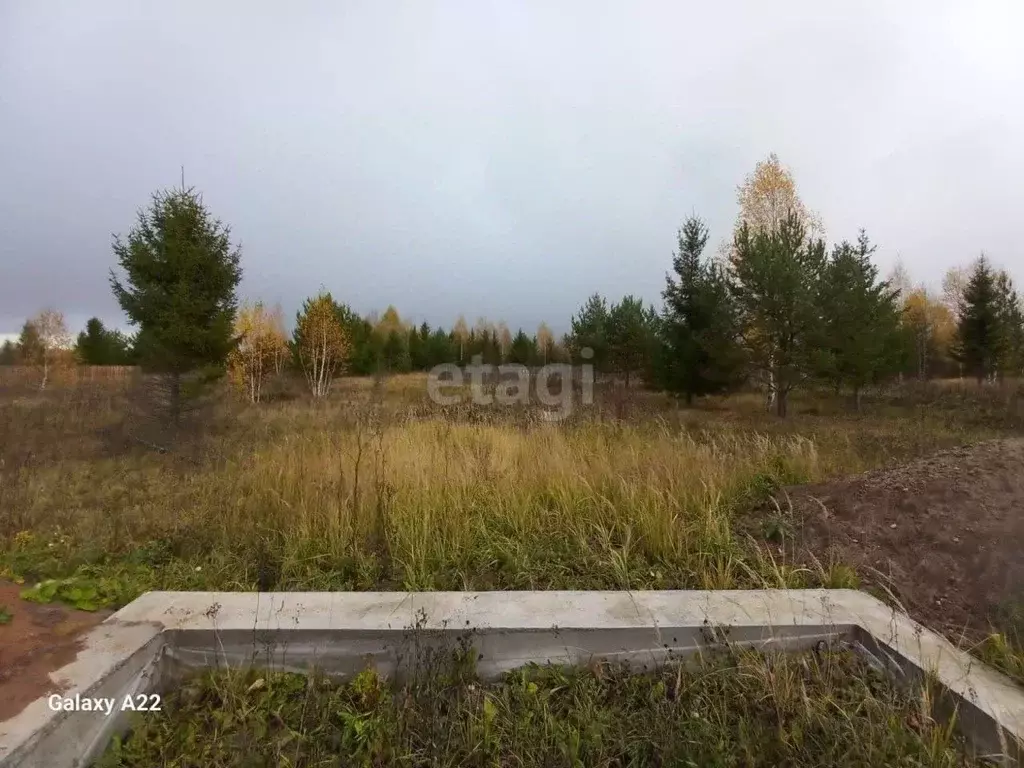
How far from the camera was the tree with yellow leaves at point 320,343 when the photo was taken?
2369 cm

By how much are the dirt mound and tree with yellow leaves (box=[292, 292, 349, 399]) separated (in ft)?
69.8

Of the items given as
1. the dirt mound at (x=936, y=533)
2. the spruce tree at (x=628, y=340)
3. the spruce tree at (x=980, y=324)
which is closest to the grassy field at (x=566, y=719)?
the dirt mound at (x=936, y=533)

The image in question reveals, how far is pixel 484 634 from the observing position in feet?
8.05

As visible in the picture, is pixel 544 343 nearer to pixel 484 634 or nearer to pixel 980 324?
pixel 980 324

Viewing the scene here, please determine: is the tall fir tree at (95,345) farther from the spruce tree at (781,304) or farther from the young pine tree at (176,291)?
the spruce tree at (781,304)

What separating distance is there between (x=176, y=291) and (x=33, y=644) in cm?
988

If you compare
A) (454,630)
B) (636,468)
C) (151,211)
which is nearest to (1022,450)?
(636,468)

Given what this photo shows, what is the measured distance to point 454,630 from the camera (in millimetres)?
2453

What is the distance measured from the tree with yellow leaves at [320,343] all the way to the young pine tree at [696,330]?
45.2ft

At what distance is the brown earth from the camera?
1.97 metres

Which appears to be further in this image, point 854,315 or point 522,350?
point 522,350

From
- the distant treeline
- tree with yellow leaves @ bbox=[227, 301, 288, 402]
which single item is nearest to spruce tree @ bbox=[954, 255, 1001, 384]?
the distant treeline

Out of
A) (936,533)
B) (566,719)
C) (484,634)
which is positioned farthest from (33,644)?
(936,533)

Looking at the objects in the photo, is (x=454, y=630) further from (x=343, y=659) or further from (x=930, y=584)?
(x=930, y=584)
